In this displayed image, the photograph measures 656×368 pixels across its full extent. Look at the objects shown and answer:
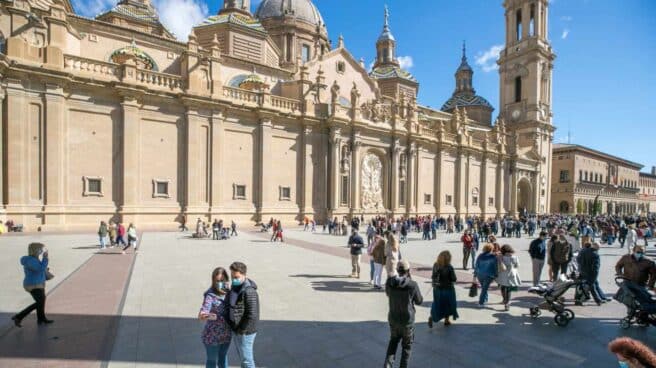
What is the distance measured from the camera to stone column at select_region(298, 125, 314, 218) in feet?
102

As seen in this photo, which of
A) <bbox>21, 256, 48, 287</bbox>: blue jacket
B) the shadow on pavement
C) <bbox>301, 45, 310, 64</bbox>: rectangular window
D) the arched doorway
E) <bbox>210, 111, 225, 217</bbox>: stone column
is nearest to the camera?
the shadow on pavement

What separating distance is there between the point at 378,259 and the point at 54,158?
21769 mm

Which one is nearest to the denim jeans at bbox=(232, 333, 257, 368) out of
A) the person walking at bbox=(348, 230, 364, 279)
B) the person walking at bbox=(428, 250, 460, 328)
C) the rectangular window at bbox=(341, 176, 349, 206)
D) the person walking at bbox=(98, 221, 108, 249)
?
the person walking at bbox=(428, 250, 460, 328)

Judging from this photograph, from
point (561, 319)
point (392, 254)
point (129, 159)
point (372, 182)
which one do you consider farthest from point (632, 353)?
point (372, 182)

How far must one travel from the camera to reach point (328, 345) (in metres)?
5.79

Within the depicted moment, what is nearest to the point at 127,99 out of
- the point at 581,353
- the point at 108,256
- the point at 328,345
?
the point at 108,256

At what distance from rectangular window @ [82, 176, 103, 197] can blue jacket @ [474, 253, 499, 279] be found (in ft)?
76.9

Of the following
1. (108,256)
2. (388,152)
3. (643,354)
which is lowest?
(108,256)

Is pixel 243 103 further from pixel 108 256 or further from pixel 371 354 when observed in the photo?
pixel 371 354

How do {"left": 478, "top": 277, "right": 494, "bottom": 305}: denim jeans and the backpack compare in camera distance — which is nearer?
{"left": 478, "top": 277, "right": 494, "bottom": 305}: denim jeans

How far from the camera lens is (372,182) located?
118 feet

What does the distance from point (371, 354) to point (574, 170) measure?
8413 centimetres

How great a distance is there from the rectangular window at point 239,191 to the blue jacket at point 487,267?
22576 millimetres

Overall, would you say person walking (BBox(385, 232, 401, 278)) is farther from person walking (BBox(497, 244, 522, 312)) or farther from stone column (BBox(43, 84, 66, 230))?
stone column (BBox(43, 84, 66, 230))
